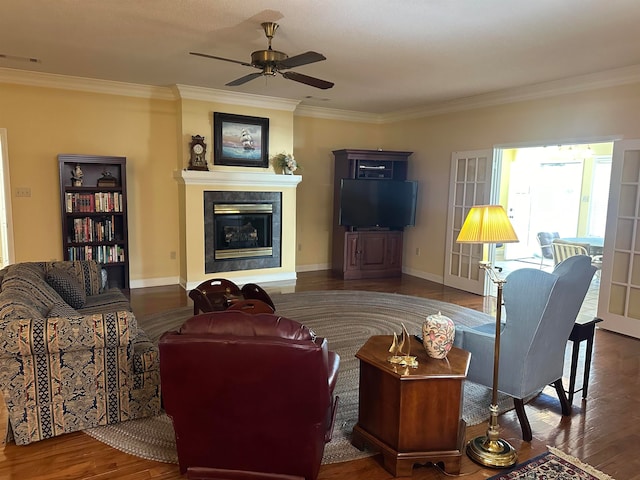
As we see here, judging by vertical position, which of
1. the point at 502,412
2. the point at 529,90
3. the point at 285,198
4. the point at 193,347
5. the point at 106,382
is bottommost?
the point at 502,412

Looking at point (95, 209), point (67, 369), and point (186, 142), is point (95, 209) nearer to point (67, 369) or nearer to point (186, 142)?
point (186, 142)

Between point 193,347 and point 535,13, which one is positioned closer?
point 193,347

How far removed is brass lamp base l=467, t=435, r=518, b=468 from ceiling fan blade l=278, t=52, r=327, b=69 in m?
2.83

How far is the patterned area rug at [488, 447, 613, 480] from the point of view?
2316 mm

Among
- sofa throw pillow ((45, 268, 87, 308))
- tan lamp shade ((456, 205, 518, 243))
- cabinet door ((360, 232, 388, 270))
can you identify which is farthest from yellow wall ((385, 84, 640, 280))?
sofa throw pillow ((45, 268, 87, 308))

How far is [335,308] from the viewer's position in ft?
17.5

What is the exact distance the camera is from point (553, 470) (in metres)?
2.38

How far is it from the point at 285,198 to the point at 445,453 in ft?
16.6

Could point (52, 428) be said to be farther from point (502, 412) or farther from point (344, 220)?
point (344, 220)

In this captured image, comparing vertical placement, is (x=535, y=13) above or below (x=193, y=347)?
above

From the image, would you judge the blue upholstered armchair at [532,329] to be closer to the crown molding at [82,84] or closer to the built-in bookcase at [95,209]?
the built-in bookcase at [95,209]

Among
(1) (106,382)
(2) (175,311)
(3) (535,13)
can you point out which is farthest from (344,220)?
(1) (106,382)

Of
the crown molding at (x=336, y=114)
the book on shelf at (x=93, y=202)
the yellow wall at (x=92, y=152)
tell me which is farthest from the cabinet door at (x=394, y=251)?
the book on shelf at (x=93, y=202)

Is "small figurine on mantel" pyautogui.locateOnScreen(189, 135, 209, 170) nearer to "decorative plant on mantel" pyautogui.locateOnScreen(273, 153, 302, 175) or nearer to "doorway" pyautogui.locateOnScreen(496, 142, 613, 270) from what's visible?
"decorative plant on mantel" pyautogui.locateOnScreen(273, 153, 302, 175)
